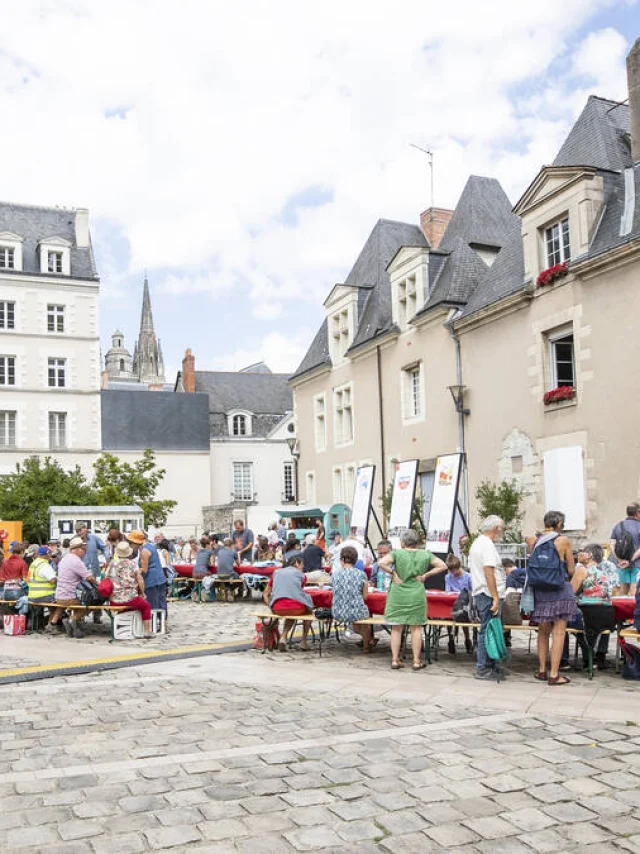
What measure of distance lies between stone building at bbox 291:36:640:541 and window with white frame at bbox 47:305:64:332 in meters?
16.9

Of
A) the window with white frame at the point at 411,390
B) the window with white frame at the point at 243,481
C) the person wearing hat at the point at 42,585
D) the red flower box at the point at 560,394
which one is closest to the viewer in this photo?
the person wearing hat at the point at 42,585

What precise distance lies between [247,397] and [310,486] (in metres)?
21.0

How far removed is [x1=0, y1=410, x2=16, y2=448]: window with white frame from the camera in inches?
1512

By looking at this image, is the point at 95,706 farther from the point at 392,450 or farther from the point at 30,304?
the point at 30,304

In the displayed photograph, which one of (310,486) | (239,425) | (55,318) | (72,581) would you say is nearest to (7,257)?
(55,318)

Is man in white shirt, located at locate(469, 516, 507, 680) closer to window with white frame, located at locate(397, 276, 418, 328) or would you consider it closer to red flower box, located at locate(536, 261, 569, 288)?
red flower box, located at locate(536, 261, 569, 288)

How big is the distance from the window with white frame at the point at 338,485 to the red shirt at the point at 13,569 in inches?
598

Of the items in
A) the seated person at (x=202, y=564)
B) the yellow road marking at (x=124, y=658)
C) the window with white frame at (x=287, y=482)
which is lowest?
the yellow road marking at (x=124, y=658)

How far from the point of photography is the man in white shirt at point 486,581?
8.45 meters

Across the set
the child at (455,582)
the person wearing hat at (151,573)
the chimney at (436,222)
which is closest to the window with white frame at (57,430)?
the chimney at (436,222)

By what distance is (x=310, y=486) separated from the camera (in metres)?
→ 31.2

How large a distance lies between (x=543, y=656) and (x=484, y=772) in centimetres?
326

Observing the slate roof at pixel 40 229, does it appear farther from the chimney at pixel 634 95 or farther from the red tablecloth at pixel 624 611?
the red tablecloth at pixel 624 611

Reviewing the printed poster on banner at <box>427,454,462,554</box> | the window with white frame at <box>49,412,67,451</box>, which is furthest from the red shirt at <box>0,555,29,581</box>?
the window with white frame at <box>49,412,67,451</box>
